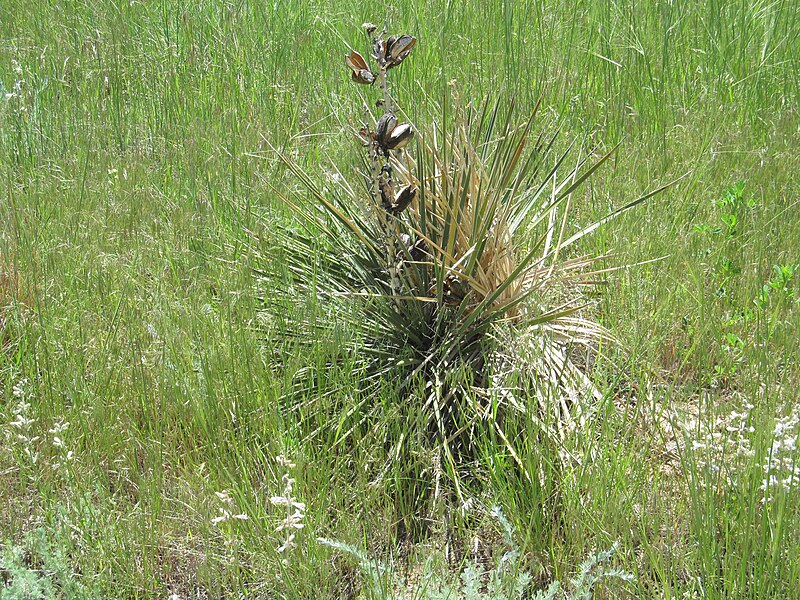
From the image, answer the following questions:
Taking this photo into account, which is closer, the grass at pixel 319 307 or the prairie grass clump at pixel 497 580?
the prairie grass clump at pixel 497 580

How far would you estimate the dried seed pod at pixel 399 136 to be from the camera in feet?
6.98

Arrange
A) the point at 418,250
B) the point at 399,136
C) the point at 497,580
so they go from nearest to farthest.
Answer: the point at 497,580 < the point at 399,136 < the point at 418,250

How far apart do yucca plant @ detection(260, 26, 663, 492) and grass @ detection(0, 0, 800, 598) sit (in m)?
0.12

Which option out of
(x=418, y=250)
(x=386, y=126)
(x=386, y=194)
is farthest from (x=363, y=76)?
(x=418, y=250)

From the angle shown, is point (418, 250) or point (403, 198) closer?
point (403, 198)

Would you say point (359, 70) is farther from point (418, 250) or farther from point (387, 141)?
point (418, 250)

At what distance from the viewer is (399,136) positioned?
2129mm

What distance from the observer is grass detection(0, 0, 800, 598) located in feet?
5.98

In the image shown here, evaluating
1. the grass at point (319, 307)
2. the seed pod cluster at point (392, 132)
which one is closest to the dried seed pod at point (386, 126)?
the seed pod cluster at point (392, 132)

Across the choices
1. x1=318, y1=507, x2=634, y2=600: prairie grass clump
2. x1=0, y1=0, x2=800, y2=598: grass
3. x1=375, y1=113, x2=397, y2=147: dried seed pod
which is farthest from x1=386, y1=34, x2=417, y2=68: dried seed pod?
x1=318, y1=507, x2=634, y2=600: prairie grass clump

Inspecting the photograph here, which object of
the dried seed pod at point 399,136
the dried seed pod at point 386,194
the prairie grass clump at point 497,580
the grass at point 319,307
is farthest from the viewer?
the dried seed pod at point 386,194

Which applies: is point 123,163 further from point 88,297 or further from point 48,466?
point 48,466

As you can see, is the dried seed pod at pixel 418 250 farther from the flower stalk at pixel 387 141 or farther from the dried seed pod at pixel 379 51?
the dried seed pod at pixel 379 51

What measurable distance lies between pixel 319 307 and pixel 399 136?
498 mm
